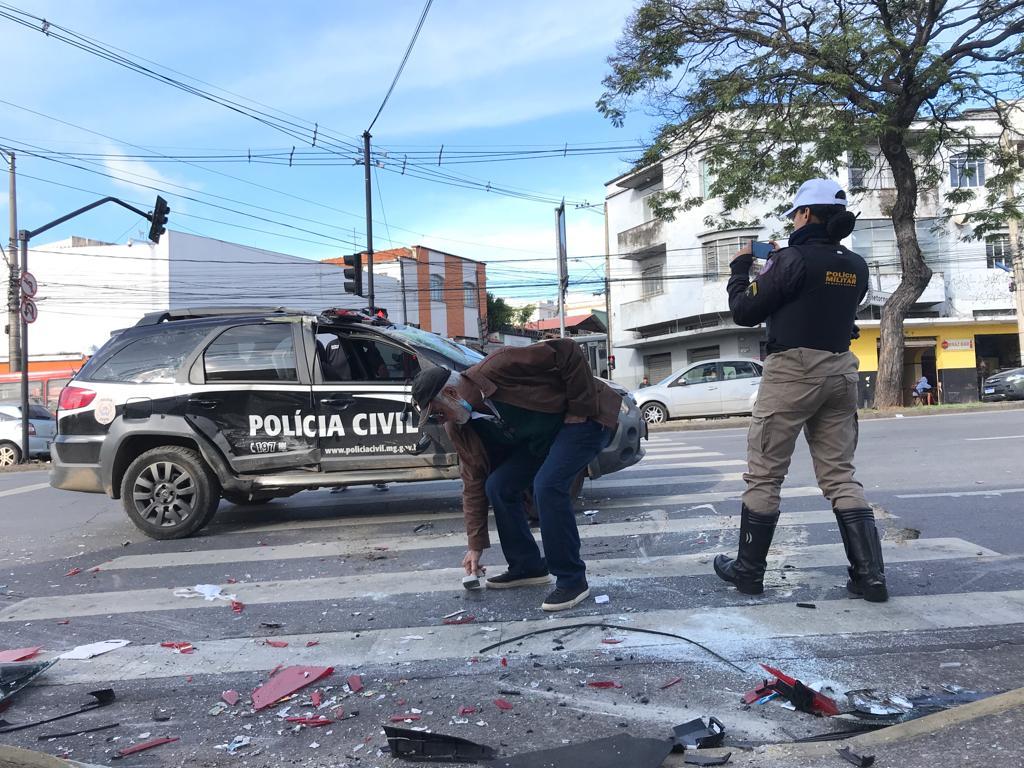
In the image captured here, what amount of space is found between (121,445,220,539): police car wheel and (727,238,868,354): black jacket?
461 cm

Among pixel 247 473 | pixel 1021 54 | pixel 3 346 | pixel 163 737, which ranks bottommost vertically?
pixel 163 737

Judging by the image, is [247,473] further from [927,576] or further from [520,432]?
[927,576]

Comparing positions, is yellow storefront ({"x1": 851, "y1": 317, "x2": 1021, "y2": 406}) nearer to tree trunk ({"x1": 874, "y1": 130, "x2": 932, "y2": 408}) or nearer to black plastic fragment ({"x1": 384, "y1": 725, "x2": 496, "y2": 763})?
tree trunk ({"x1": 874, "y1": 130, "x2": 932, "y2": 408})

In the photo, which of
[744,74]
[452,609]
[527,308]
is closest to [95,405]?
[452,609]

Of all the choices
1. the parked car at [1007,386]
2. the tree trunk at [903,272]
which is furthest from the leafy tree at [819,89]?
the parked car at [1007,386]

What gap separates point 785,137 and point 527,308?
177 ft

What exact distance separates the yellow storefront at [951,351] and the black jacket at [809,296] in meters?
28.4

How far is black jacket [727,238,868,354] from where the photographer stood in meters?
3.64

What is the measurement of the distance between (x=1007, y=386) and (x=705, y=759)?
24605 mm

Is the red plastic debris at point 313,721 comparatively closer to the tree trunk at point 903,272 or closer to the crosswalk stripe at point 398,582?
the crosswalk stripe at point 398,582

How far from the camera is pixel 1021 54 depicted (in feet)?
48.2

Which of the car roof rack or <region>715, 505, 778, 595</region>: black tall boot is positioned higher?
the car roof rack

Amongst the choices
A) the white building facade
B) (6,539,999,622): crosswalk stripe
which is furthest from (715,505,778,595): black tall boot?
the white building facade

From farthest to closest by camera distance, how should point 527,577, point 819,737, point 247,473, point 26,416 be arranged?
point 26,416, point 247,473, point 527,577, point 819,737
